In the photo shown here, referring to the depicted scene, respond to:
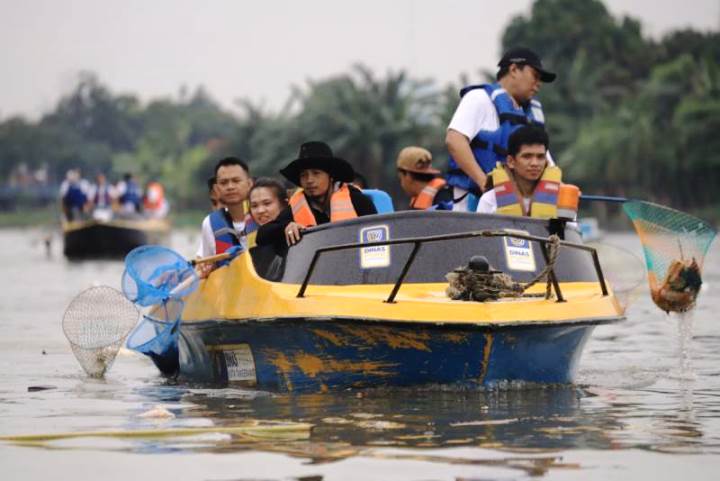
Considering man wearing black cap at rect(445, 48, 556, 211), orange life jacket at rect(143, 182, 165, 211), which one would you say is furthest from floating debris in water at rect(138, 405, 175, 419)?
orange life jacket at rect(143, 182, 165, 211)

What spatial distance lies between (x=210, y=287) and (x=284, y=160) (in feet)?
219

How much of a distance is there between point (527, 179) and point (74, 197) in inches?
1460

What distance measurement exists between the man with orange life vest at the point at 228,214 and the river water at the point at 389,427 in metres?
1.06

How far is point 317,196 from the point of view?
11320 mm

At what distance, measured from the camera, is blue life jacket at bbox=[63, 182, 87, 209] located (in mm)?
46875

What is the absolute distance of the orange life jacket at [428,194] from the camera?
14453 mm

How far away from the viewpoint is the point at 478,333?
955 centimetres

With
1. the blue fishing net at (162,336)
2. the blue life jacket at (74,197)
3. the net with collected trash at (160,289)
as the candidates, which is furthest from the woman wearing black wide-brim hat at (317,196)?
the blue life jacket at (74,197)

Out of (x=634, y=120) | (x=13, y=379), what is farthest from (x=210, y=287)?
(x=634, y=120)

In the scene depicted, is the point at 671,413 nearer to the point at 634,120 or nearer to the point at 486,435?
the point at 486,435

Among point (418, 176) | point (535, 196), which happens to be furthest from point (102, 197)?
point (535, 196)

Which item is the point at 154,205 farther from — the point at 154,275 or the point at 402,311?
the point at 402,311

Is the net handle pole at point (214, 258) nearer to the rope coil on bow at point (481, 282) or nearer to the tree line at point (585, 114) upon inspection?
the rope coil on bow at point (481, 282)

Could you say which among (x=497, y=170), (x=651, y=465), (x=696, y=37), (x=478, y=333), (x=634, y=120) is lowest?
(x=651, y=465)
